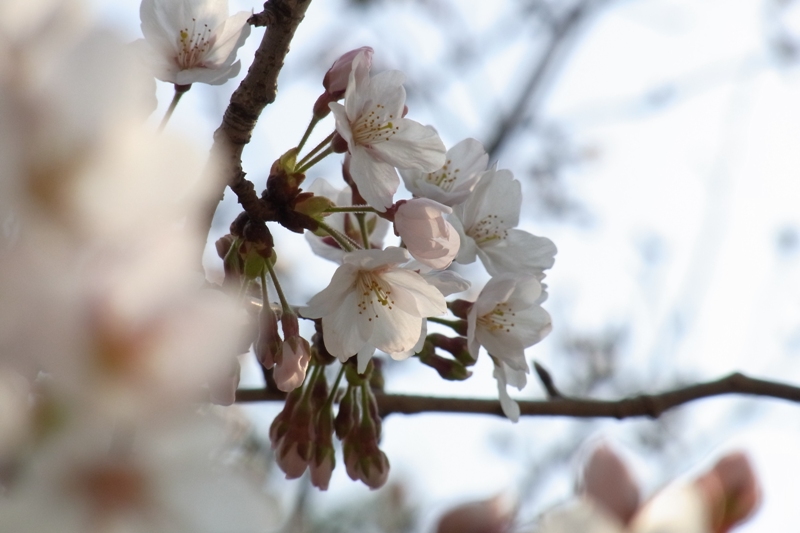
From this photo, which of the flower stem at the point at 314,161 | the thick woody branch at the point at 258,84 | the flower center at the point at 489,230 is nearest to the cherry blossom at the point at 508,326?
the flower center at the point at 489,230

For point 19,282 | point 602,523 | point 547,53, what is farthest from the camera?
point 547,53

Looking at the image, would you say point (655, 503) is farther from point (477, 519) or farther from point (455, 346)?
point (455, 346)

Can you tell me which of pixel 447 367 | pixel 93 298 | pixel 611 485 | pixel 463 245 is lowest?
pixel 447 367

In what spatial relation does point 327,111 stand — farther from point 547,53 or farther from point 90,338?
point 547,53

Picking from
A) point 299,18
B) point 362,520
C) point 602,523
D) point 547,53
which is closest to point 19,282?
point 602,523

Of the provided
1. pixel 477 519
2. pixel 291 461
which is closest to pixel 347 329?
pixel 291 461

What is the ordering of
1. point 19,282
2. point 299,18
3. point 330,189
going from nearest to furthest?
1. point 19,282
2. point 299,18
3. point 330,189

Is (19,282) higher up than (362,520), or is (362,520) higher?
(19,282)
